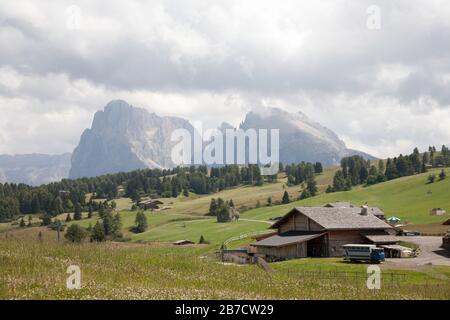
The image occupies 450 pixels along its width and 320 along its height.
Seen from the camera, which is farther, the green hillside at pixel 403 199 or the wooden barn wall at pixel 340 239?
the green hillside at pixel 403 199

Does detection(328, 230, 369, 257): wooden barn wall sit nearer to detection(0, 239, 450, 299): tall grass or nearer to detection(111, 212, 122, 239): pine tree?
detection(0, 239, 450, 299): tall grass

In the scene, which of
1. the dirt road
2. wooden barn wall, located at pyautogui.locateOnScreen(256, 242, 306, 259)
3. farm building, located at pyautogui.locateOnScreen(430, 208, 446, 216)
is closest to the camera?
the dirt road

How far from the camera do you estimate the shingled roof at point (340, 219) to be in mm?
76000

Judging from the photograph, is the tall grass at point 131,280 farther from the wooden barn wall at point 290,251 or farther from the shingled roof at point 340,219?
the shingled roof at point 340,219

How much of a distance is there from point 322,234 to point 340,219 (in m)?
5.20

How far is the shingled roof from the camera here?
76.0 metres

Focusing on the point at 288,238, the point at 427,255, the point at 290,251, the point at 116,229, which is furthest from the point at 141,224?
the point at 427,255

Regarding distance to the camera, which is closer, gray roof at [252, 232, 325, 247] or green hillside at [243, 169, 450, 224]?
gray roof at [252, 232, 325, 247]

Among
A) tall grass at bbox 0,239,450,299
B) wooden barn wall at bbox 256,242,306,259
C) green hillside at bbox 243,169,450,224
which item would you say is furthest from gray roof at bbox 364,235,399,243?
tall grass at bbox 0,239,450,299

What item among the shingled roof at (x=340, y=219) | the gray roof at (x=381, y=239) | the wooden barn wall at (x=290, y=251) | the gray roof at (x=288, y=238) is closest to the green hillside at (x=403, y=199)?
the shingled roof at (x=340, y=219)

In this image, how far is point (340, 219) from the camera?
78.4 m

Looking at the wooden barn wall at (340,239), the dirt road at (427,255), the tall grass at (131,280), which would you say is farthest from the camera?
the wooden barn wall at (340,239)

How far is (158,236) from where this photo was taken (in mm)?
153875
